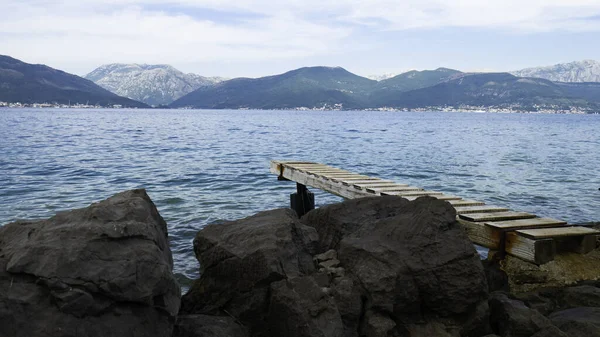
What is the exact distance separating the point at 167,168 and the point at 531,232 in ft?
79.3

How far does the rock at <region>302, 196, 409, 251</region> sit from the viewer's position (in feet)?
26.6

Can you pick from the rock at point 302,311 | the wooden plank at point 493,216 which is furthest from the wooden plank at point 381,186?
the rock at point 302,311

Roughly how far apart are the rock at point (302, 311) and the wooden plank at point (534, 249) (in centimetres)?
375

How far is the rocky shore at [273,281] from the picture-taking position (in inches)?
191

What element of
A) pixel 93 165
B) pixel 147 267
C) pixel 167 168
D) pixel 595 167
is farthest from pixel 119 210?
pixel 595 167

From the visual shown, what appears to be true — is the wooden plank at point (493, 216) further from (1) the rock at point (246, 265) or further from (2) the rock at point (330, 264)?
(1) the rock at point (246, 265)

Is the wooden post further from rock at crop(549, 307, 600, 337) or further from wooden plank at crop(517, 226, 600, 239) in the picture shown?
rock at crop(549, 307, 600, 337)

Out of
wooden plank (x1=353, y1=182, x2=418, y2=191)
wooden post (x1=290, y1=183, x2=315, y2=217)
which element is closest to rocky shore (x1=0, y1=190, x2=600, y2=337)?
wooden plank (x1=353, y1=182, x2=418, y2=191)

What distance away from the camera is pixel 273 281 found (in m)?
6.41

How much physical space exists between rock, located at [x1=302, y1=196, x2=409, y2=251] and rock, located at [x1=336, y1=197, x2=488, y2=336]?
2.83ft

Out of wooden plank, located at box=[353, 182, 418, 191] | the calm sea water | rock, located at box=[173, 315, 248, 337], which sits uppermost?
wooden plank, located at box=[353, 182, 418, 191]

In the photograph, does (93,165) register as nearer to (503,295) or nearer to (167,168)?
(167,168)

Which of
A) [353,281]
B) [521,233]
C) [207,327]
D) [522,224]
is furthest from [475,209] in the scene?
[207,327]

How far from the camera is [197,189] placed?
21906 millimetres
